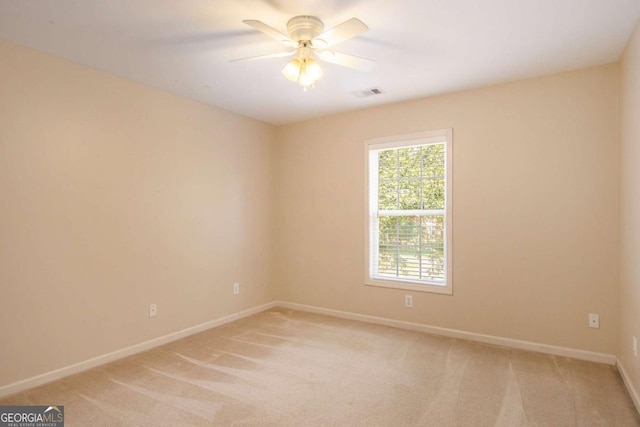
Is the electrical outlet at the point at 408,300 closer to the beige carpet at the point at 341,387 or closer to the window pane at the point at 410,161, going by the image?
the beige carpet at the point at 341,387

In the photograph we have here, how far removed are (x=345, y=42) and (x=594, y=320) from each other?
306 centimetres

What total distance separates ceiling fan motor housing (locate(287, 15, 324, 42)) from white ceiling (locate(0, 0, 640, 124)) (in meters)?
0.04

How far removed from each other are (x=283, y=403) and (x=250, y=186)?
2.81 m

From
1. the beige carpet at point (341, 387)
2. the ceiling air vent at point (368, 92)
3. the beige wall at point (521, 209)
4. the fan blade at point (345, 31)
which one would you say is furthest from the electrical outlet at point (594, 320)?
the fan blade at point (345, 31)

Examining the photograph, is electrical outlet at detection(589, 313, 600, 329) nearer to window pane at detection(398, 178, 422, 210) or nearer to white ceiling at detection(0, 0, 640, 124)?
window pane at detection(398, 178, 422, 210)

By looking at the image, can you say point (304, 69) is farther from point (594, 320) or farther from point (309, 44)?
point (594, 320)

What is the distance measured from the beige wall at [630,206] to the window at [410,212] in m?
1.36

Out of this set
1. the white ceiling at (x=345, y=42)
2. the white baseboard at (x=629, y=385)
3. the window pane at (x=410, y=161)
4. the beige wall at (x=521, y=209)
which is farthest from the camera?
the window pane at (x=410, y=161)

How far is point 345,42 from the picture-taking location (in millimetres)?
2635

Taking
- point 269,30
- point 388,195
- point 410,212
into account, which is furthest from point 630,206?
point 269,30

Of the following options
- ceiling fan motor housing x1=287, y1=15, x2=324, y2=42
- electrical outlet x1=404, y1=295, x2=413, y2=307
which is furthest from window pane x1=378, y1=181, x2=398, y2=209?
ceiling fan motor housing x1=287, y1=15, x2=324, y2=42

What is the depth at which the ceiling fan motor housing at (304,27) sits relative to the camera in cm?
227

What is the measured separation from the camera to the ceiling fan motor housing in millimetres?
2270

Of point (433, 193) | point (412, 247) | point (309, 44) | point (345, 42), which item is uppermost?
point (345, 42)
